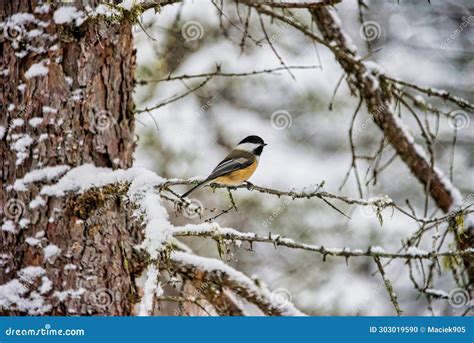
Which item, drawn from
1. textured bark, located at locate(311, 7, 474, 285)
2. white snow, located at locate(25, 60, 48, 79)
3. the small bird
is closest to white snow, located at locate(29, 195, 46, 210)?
white snow, located at locate(25, 60, 48, 79)

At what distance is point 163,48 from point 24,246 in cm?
275

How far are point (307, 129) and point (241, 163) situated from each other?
8.98 ft

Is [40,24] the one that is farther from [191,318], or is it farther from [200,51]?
[200,51]

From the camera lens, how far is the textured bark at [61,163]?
2096 mm

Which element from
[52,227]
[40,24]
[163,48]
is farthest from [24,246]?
[163,48]

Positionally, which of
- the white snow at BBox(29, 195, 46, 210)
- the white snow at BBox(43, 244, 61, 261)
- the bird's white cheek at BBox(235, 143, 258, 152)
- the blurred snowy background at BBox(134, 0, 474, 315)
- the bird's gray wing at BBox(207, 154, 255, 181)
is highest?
the blurred snowy background at BBox(134, 0, 474, 315)

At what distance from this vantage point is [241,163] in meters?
3.06

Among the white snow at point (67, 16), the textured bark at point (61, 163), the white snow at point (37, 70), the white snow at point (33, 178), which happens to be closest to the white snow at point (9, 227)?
the textured bark at point (61, 163)

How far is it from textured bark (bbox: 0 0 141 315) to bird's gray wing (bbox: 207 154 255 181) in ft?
2.42

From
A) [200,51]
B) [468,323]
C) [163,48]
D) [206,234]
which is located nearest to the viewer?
[206,234]

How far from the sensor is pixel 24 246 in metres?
2.09

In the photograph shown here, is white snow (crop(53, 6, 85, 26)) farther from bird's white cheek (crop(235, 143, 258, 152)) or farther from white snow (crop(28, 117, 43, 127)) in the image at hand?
bird's white cheek (crop(235, 143, 258, 152))

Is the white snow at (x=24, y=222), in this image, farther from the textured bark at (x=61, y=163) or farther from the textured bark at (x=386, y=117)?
the textured bark at (x=386, y=117)

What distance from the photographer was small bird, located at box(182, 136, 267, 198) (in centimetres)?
294
